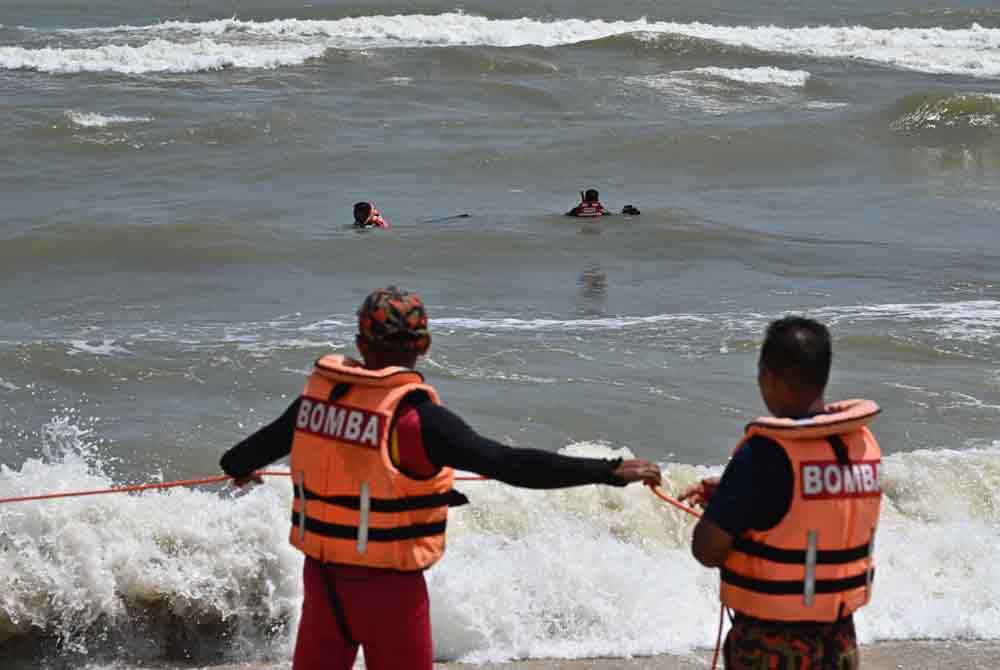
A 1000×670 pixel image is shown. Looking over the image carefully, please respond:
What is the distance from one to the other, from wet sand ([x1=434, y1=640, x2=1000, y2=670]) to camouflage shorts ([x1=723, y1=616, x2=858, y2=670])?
2.44 meters

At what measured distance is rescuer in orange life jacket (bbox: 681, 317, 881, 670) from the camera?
3.65 metres

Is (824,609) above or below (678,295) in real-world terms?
above

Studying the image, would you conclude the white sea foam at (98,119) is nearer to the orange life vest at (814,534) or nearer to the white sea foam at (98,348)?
the white sea foam at (98,348)

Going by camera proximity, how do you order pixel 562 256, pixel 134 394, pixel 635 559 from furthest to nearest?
pixel 562 256 → pixel 134 394 → pixel 635 559

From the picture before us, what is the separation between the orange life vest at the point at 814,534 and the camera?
366 cm

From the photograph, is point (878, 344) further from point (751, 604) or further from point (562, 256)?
point (751, 604)

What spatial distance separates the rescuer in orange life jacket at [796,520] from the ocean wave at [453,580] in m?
2.70

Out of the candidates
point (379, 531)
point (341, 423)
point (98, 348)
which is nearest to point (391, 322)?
point (341, 423)

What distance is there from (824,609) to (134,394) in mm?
7852

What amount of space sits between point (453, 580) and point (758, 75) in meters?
28.6

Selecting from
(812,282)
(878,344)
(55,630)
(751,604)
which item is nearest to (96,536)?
(55,630)

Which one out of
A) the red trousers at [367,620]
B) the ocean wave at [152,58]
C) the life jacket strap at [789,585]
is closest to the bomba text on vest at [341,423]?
the red trousers at [367,620]

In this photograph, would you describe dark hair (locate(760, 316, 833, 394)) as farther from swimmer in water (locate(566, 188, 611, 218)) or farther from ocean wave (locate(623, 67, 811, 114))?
ocean wave (locate(623, 67, 811, 114))

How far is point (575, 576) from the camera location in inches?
277
